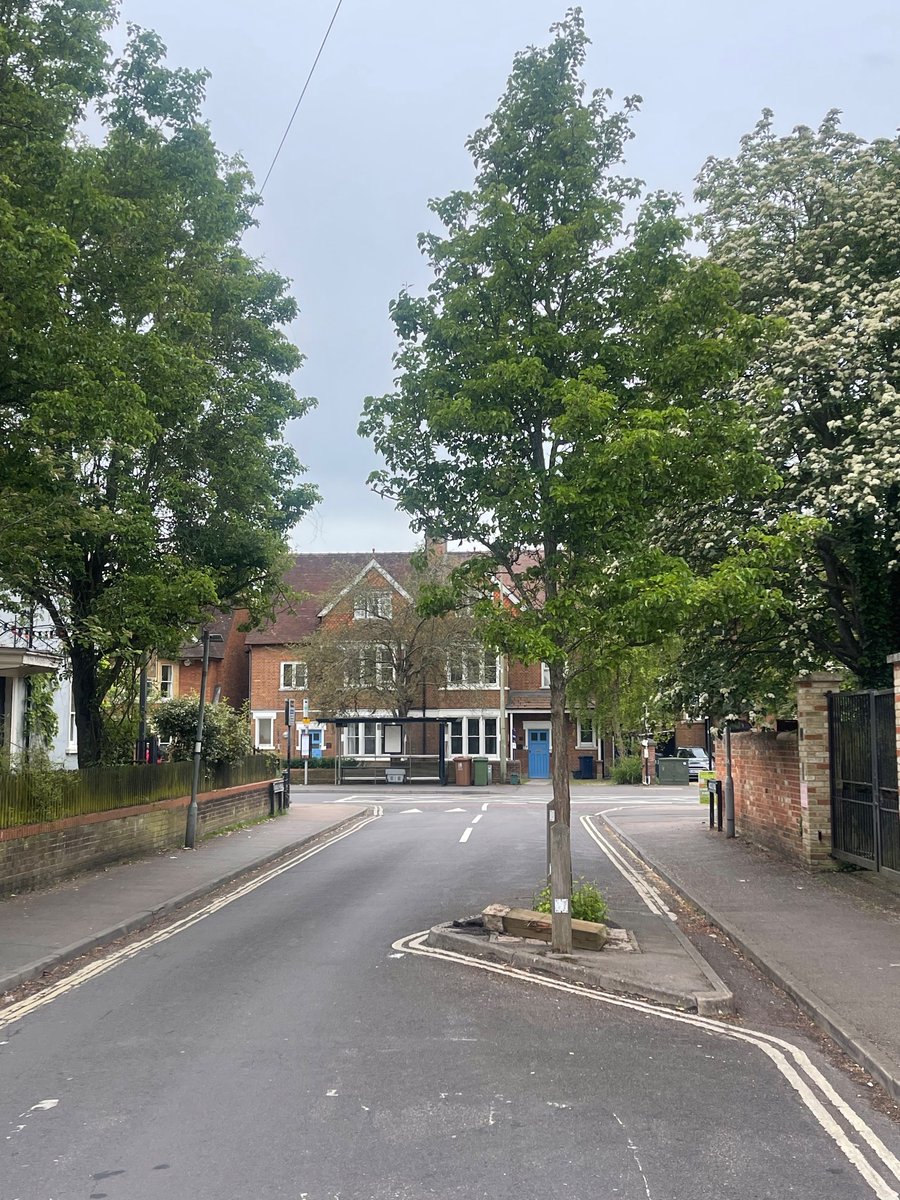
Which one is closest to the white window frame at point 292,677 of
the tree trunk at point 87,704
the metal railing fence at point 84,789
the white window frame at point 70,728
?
the white window frame at point 70,728

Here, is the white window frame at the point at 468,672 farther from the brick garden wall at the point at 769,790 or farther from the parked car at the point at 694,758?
the brick garden wall at the point at 769,790

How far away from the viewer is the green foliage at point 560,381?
1005cm

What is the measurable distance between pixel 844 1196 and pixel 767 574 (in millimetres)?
6180

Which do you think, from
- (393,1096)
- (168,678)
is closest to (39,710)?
(393,1096)

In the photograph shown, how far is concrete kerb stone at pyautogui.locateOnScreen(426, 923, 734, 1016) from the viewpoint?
8.10 meters

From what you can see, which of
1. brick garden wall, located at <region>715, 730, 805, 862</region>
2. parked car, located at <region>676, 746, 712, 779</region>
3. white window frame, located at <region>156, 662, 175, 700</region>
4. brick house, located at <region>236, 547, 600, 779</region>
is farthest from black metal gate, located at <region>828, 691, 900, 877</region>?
white window frame, located at <region>156, 662, 175, 700</region>

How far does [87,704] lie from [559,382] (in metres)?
11.5

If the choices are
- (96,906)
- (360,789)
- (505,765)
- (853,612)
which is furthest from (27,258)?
(505,765)

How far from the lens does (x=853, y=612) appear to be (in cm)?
1595

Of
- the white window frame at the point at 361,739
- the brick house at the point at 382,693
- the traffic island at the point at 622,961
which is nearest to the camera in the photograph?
the traffic island at the point at 622,961

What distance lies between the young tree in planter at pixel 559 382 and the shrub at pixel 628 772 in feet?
120

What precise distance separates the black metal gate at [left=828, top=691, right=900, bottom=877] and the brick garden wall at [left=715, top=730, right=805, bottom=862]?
3.64 ft

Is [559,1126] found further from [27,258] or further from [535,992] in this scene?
[27,258]

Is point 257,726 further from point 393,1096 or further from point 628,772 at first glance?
point 393,1096
